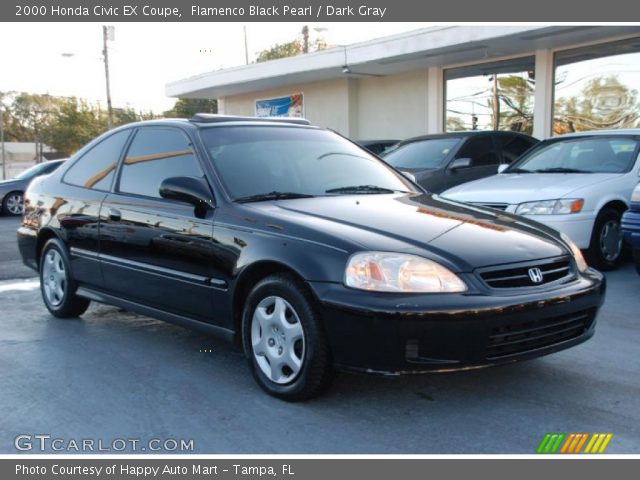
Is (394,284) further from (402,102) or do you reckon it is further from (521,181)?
(402,102)

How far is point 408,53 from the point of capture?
13.7m

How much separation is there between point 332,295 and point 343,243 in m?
0.28

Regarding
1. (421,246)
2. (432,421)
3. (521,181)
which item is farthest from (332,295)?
(521,181)

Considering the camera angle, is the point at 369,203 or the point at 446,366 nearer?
the point at 446,366

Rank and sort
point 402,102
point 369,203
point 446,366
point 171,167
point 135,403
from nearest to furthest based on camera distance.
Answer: point 446,366, point 135,403, point 369,203, point 171,167, point 402,102

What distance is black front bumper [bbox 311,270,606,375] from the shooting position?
3.30 m

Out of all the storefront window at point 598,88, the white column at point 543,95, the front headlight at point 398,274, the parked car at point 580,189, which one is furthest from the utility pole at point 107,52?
the front headlight at point 398,274

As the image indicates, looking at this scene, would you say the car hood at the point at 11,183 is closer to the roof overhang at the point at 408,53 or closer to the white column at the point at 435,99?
the roof overhang at the point at 408,53

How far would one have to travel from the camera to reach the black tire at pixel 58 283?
18.4ft

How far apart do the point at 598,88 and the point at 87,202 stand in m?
9.98

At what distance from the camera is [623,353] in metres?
4.55

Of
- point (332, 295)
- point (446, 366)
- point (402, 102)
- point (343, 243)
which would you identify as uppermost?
point (402, 102)

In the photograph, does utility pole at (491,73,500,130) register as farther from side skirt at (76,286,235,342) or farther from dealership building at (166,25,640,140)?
side skirt at (76,286,235,342)

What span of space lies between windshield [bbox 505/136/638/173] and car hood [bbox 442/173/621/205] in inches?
8.1
